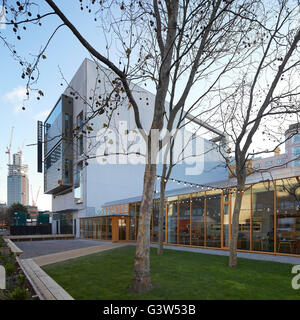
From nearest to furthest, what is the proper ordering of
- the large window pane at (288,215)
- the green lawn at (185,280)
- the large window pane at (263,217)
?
A: the green lawn at (185,280), the large window pane at (288,215), the large window pane at (263,217)

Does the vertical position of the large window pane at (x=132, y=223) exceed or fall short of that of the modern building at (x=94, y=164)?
it falls short

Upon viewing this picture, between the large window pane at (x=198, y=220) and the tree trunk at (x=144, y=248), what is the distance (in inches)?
507

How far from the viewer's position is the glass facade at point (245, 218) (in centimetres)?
1474

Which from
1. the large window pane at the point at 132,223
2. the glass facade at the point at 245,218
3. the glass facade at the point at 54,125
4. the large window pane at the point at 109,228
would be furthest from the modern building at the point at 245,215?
the glass facade at the point at 54,125

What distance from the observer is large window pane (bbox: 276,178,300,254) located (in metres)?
14.4

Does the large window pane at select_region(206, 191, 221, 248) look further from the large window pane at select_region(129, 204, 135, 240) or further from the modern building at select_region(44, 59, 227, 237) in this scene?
the modern building at select_region(44, 59, 227, 237)

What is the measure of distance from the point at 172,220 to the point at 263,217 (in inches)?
336

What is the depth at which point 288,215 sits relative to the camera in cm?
1486

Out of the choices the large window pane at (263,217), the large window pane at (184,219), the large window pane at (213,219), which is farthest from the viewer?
the large window pane at (184,219)

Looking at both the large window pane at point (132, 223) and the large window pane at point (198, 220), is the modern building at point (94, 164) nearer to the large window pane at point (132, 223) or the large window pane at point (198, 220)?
the large window pane at point (132, 223)

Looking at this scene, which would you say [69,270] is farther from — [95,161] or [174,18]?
A: [95,161]

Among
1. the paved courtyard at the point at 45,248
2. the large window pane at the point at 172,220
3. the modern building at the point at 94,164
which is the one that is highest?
the modern building at the point at 94,164

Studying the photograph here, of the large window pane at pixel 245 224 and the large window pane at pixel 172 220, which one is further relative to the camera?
the large window pane at pixel 172 220

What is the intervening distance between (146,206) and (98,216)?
27.2 metres
